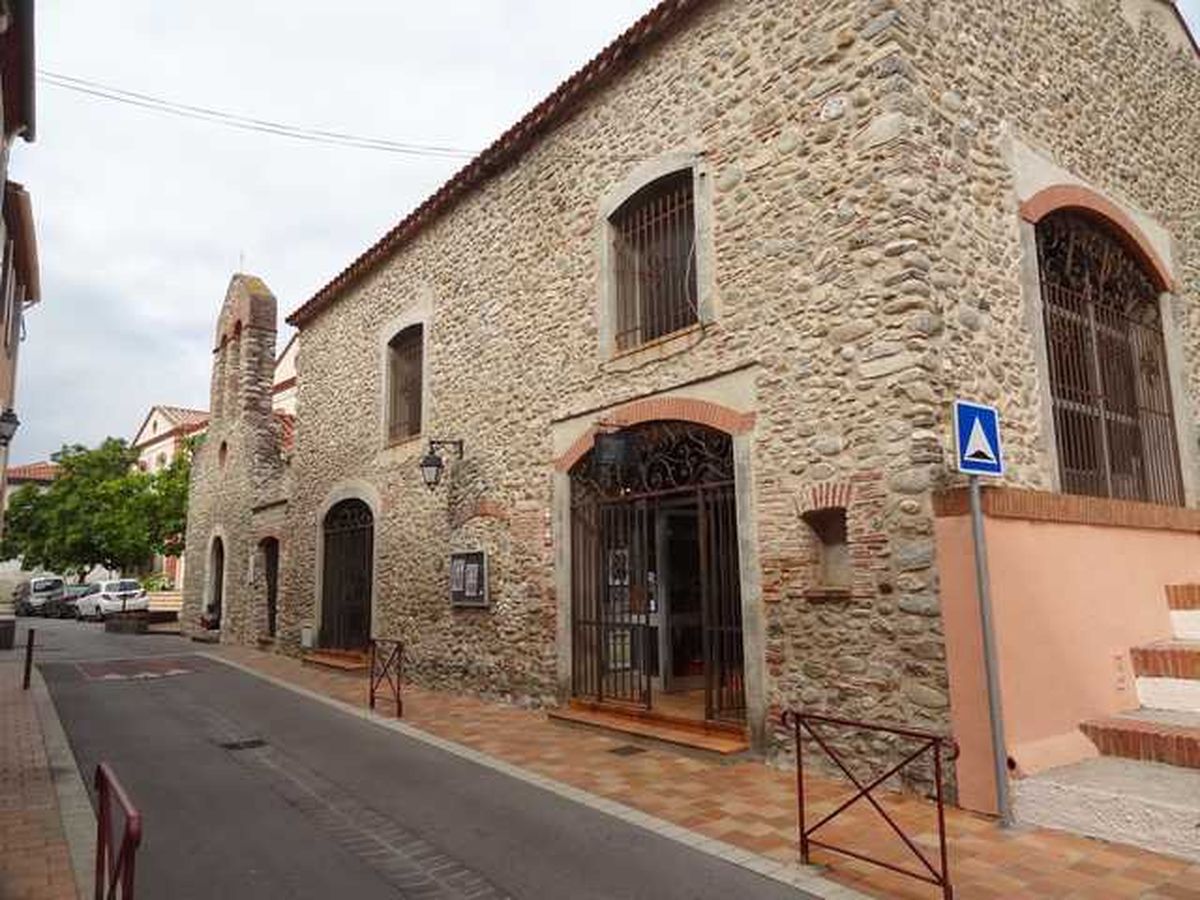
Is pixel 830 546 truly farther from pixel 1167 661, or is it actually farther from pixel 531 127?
pixel 531 127

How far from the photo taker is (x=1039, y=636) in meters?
5.07

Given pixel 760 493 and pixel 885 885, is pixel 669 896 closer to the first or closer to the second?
pixel 885 885

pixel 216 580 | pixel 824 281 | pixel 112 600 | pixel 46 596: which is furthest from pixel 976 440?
pixel 46 596

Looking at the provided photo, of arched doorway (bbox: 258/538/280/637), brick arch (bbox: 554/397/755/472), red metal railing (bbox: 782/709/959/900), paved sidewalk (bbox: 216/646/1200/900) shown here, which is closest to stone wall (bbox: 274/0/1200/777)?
brick arch (bbox: 554/397/755/472)

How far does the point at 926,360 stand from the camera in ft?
17.4

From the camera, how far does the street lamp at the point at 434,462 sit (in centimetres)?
991

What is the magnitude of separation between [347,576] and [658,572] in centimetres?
647

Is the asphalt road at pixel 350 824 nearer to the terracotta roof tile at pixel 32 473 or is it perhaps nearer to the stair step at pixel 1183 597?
the stair step at pixel 1183 597

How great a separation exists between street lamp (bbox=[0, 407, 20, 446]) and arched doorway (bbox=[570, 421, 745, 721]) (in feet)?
26.1

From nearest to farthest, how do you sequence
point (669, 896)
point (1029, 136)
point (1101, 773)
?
1. point (669, 896)
2. point (1101, 773)
3. point (1029, 136)

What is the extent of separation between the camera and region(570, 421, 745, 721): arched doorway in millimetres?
6746

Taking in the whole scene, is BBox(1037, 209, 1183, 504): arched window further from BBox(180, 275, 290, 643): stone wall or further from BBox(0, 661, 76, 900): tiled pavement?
BBox(180, 275, 290, 643): stone wall

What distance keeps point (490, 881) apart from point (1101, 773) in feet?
11.6

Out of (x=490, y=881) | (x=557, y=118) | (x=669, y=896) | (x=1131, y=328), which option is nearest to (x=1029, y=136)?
(x=1131, y=328)
